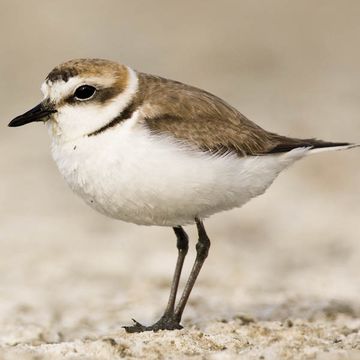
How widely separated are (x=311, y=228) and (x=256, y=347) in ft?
13.1

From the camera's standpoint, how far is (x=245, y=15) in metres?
16.2

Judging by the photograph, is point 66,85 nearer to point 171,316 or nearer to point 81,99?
point 81,99

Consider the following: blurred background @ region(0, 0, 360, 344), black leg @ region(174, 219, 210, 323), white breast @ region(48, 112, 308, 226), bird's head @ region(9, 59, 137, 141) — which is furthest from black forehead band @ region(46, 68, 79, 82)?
blurred background @ region(0, 0, 360, 344)

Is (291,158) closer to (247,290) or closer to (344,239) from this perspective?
(247,290)

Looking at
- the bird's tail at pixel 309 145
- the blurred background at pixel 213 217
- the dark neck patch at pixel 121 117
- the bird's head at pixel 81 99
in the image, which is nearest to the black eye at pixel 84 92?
the bird's head at pixel 81 99

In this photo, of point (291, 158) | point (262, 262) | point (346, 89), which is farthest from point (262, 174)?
point (346, 89)

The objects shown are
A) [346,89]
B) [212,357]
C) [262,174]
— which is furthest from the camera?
[346,89]

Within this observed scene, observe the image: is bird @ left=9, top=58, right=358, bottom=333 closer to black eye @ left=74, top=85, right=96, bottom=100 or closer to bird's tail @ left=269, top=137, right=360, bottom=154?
black eye @ left=74, top=85, right=96, bottom=100

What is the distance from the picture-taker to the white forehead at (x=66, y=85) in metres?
5.10

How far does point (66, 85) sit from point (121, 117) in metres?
0.35

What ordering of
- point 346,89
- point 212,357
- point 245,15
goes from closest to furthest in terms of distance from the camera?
1. point 212,357
2. point 346,89
3. point 245,15

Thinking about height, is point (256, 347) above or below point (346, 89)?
below

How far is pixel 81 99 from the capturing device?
16.8 ft

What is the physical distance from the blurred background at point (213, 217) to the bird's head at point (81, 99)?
1.57 meters
